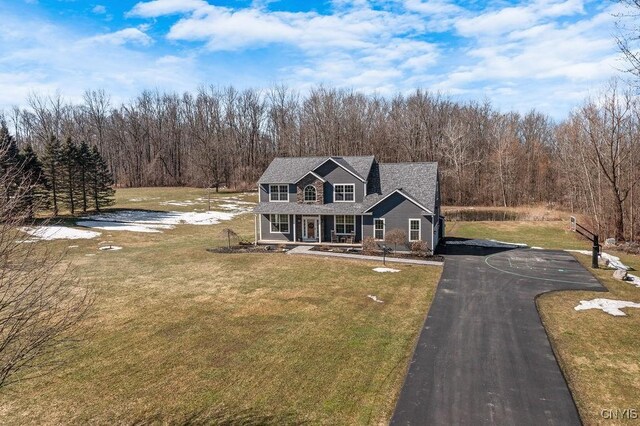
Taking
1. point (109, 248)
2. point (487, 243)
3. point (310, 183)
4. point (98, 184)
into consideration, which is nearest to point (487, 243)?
point (487, 243)

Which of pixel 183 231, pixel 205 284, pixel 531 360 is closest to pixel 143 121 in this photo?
pixel 183 231

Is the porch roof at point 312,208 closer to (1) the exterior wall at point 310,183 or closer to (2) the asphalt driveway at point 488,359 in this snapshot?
(1) the exterior wall at point 310,183

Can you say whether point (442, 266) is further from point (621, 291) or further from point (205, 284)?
point (205, 284)

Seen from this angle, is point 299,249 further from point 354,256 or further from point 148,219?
point 148,219

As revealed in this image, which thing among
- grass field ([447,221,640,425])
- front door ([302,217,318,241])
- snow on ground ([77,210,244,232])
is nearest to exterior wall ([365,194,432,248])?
front door ([302,217,318,241])

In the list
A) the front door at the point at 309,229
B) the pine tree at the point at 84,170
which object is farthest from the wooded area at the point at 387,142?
the front door at the point at 309,229

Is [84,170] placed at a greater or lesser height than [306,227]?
greater
